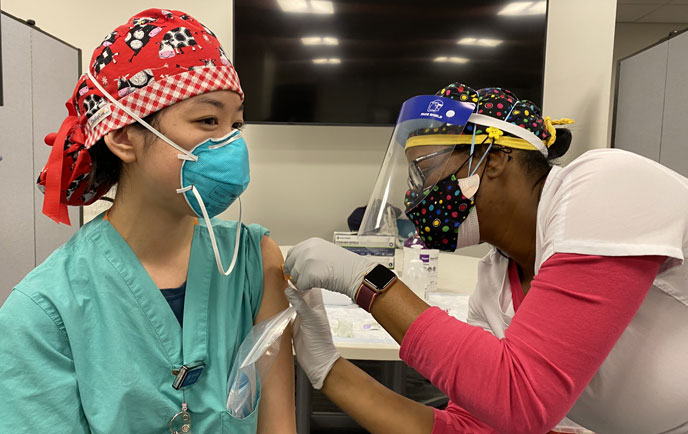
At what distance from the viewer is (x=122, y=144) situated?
38.8 inches

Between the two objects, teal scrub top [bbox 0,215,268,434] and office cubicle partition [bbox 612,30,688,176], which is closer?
teal scrub top [bbox 0,215,268,434]

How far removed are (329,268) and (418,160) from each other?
352 mm

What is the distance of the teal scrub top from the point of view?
2.73 feet

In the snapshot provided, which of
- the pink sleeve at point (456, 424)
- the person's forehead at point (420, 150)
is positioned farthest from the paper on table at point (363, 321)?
the person's forehead at point (420, 150)

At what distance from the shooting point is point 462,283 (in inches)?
90.9

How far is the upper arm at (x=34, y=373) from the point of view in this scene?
0.81 meters

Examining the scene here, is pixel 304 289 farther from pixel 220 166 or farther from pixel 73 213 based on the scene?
pixel 73 213

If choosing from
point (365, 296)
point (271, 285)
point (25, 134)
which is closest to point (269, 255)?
point (271, 285)

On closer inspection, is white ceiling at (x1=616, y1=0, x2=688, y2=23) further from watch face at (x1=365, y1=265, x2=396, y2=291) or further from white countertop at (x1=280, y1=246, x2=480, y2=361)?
watch face at (x1=365, y1=265, x2=396, y2=291)

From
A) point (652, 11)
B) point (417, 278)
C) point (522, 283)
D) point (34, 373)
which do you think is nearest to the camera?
point (34, 373)

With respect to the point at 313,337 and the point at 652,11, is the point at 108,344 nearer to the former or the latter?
the point at 313,337

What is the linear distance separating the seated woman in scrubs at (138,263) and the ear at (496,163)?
566 mm

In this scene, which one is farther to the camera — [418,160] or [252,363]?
[418,160]

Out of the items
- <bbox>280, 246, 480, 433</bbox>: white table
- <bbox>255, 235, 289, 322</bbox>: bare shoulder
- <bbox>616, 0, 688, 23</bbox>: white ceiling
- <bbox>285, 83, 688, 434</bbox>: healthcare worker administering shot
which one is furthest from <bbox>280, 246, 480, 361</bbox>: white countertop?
<bbox>616, 0, 688, 23</bbox>: white ceiling
